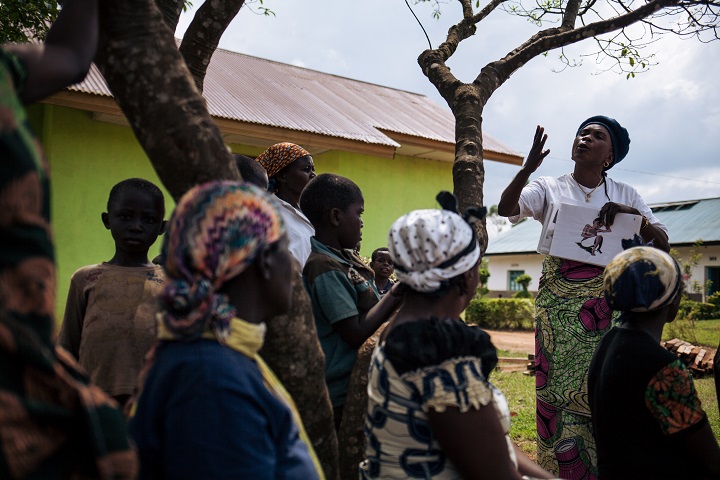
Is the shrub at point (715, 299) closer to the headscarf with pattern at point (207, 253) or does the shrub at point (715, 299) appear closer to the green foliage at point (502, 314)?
the green foliage at point (502, 314)

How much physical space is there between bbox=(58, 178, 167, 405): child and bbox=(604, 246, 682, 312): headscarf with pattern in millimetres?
1925

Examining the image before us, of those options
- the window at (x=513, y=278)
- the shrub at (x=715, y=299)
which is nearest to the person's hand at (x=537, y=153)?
the shrub at (x=715, y=299)

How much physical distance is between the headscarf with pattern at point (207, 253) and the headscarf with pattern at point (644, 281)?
1760 millimetres

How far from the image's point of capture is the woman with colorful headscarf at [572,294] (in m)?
3.98

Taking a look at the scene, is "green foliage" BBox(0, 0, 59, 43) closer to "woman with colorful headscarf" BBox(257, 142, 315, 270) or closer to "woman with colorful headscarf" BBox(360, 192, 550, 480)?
"woman with colorful headscarf" BBox(257, 142, 315, 270)

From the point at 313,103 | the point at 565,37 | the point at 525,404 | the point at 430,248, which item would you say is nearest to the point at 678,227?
the point at 313,103

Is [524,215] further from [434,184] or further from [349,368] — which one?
[434,184]

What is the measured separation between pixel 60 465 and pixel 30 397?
148mm

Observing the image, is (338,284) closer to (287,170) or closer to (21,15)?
(287,170)

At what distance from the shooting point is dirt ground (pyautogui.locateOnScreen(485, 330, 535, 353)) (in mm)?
15289

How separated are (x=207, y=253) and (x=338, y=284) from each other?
4.96 feet

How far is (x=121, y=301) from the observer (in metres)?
3.14

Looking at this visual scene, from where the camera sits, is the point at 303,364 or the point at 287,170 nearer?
the point at 303,364

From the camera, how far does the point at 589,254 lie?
412cm
